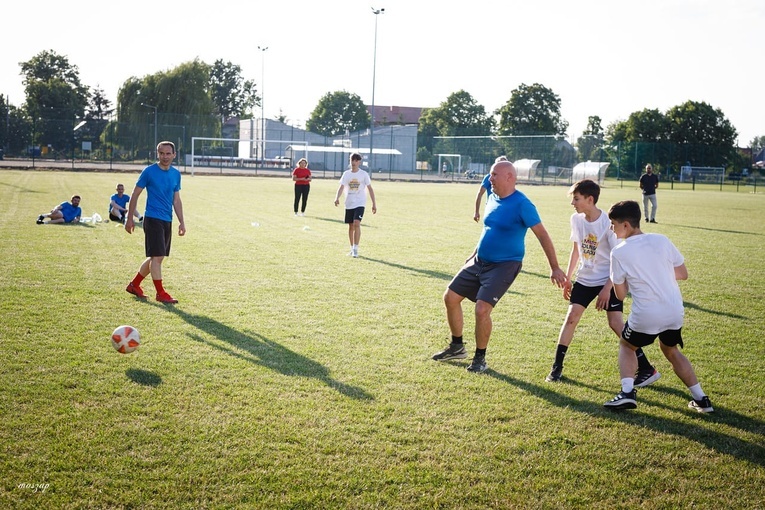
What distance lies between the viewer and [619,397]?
5.06 m

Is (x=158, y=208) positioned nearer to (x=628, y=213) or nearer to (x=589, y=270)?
(x=589, y=270)

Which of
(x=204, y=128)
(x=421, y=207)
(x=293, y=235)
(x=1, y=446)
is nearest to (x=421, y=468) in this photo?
(x=1, y=446)

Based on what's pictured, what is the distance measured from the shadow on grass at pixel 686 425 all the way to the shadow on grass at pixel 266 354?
154 centimetres

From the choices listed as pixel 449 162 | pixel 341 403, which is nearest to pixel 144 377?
pixel 341 403

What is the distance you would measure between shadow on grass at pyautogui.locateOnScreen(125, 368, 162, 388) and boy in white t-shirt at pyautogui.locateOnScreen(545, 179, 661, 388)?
3398 millimetres

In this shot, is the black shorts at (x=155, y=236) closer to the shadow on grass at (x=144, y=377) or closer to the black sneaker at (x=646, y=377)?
the shadow on grass at (x=144, y=377)

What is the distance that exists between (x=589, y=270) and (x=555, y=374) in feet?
3.32

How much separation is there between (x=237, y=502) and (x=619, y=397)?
3102mm

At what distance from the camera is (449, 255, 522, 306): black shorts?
5.82 m

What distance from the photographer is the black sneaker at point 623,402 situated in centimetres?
502

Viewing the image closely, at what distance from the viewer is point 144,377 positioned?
17.7 feet

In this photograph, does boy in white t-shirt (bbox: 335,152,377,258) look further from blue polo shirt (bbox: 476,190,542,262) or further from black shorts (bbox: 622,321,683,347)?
black shorts (bbox: 622,321,683,347)

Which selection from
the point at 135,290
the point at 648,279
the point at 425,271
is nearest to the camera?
the point at 648,279

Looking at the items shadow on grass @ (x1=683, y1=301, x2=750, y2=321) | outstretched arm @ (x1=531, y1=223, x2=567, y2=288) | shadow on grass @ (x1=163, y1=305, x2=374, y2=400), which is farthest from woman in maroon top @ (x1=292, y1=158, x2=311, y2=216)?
outstretched arm @ (x1=531, y1=223, x2=567, y2=288)
